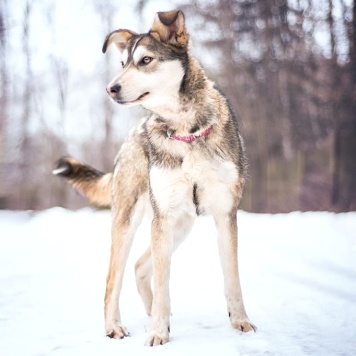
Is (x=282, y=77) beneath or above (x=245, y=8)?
beneath

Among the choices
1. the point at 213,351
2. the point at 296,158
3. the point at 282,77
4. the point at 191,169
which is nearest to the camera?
the point at 213,351

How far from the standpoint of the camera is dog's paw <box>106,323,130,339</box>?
2.83 meters

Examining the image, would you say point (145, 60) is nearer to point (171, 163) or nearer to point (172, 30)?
point (172, 30)

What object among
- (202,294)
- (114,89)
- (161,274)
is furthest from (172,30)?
(202,294)

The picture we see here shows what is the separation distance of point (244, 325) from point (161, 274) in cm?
62

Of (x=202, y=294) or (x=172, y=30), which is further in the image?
(x=202, y=294)

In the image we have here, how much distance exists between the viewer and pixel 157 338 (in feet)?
8.61

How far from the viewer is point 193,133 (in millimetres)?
2922

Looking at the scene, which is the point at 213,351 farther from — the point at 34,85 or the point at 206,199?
the point at 34,85

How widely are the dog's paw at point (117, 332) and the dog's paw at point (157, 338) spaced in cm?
29

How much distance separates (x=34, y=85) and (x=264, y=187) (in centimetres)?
790

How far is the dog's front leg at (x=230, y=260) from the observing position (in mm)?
2900

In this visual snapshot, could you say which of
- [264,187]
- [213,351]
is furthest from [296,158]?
[213,351]

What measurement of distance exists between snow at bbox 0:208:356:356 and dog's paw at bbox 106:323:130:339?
0.05m
